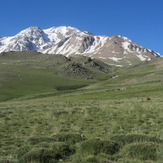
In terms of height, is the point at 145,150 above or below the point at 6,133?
above

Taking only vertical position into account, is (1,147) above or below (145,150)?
below

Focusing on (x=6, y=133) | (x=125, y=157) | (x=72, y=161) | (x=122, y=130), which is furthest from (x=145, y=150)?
(x=6, y=133)

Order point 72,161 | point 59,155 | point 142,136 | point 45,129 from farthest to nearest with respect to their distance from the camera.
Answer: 1. point 45,129
2. point 142,136
3. point 59,155
4. point 72,161

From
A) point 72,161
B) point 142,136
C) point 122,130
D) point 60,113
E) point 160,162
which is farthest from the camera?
point 60,113

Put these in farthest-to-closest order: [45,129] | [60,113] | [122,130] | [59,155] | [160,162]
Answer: [60,113], [45,129], [122,130], [59,155], [160,162]

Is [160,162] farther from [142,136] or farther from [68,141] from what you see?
[68,141]

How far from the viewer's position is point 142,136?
545 inches

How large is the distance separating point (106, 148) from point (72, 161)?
2.26 metres

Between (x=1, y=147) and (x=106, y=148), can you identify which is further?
(x=1, y=147)

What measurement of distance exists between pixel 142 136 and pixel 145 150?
109 inches

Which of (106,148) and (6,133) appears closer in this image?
(106,148)

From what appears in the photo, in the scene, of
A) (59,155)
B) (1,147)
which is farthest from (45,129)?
(59,155)

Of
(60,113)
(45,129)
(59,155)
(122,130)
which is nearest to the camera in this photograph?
(59,155)

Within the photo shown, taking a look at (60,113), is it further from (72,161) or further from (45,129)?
(72,161)
